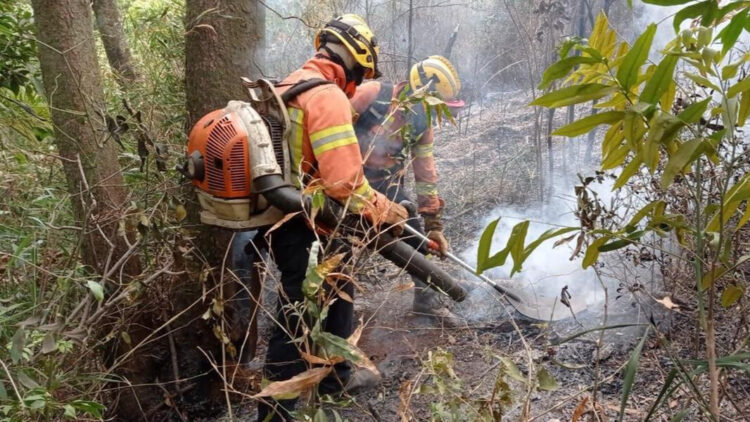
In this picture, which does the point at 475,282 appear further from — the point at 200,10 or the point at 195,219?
the point at 200,10

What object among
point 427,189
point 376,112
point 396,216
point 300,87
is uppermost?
point 300,87

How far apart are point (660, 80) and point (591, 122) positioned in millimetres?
137

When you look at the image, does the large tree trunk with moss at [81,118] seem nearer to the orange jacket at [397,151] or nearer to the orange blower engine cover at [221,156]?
the orange blower engine cover at [221,156]

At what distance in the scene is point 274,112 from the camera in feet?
9.46

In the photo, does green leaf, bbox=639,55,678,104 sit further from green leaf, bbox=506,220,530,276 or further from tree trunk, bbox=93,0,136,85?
tree trunk, bbox=93,0,136,85

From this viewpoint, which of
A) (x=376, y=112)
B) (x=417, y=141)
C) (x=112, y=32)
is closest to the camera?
(x=376, y=112)

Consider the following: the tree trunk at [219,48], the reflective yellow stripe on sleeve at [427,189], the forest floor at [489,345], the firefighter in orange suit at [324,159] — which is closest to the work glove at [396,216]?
the firefighter in orange suit at [324,159]

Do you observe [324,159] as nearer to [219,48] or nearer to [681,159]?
[219,48]

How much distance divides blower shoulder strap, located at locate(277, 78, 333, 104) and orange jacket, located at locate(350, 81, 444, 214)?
129 cm

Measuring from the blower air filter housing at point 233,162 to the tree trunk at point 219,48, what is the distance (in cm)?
50

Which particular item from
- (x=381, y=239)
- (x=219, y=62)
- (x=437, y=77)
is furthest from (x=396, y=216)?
(x=437, y=77)

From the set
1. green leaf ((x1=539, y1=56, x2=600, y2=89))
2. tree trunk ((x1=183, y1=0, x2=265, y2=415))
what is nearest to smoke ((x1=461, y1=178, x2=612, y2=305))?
tree trunk ((x1=183, y1=0, x2=265, y2=415))

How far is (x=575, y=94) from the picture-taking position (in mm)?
1069

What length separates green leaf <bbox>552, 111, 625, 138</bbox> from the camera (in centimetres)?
108
